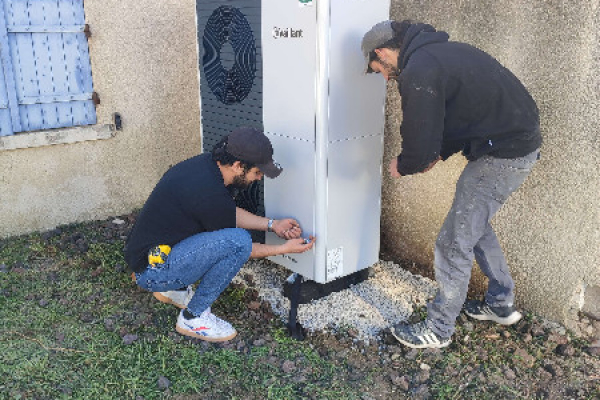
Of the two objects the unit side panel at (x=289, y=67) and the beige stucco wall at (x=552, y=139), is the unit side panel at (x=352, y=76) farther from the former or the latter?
the beige stucco wall at (x=552, y=139)

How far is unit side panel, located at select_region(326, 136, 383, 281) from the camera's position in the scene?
333 cm

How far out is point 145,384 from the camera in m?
2.82

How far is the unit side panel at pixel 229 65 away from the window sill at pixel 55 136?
3.56 feet

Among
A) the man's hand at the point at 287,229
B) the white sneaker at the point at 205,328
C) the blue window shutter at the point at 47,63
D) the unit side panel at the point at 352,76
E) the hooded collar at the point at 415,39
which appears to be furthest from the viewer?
the blue window shutter at the point at 47,63

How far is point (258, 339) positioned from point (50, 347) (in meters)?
1.19

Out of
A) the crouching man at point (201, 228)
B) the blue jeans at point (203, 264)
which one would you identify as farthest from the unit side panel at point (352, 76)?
the blue jeans at point (203, 264)

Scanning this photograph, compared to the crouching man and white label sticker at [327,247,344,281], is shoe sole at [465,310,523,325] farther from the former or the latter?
the crouching man

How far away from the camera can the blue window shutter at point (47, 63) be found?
14.0ft

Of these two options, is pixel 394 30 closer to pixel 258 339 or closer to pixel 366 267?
pixel 366 267

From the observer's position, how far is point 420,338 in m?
3.15

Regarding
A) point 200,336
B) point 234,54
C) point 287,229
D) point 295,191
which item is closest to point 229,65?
point 234,54

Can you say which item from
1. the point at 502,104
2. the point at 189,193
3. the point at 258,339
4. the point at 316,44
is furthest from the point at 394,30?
the point at 258,339

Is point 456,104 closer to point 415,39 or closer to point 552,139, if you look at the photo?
point 415,39

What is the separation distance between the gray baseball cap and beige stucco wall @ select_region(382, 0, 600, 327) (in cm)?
79
